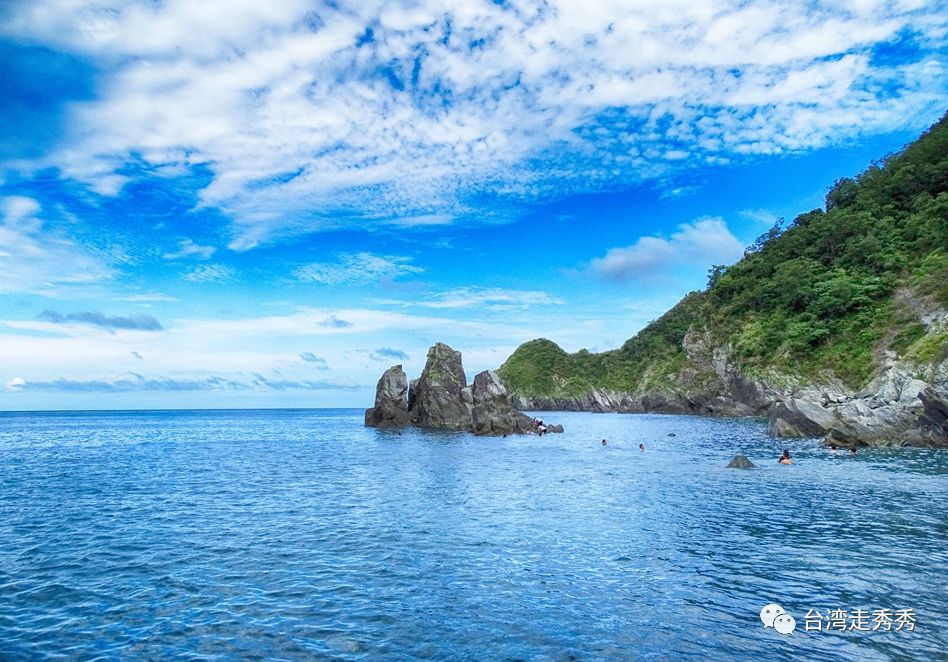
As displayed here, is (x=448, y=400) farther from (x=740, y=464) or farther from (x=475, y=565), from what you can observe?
(x=475, y=565)

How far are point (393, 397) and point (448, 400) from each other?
13137 mm

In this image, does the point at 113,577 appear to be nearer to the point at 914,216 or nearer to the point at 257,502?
the point at 257,502

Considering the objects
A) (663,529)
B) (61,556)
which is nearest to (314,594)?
(61,556)

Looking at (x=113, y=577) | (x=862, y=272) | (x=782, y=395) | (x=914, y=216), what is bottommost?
(x=113, y=577)

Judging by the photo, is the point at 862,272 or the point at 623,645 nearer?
the point at 623,645

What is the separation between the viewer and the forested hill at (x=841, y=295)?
89812mm

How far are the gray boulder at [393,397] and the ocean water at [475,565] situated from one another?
6462 centimetres

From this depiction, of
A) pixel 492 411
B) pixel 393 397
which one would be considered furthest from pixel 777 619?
pixel 393 397

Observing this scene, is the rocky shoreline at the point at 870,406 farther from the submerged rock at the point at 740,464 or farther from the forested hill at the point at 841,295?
the submerged rock at the point at 740,464

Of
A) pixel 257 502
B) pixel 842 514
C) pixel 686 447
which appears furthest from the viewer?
pixel 686 447

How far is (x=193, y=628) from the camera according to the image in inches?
603

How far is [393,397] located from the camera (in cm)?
10919

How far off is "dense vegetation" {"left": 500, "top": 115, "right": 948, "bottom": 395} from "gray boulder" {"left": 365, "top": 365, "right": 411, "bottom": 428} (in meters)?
73.1

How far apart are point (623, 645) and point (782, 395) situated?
10978 cm
